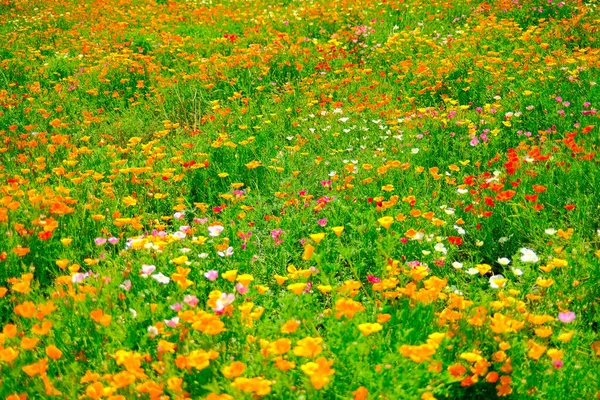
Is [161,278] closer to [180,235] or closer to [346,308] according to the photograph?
[180,235]

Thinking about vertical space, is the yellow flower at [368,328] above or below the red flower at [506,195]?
above

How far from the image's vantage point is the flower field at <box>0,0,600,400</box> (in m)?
2.07

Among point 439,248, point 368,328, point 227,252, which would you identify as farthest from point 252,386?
point 439,248

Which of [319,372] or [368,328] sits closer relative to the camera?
[319,372]

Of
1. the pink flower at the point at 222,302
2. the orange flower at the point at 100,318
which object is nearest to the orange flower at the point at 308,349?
the pink flower at the point at 222,302

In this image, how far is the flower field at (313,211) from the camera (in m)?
2.07

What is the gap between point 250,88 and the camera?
607 cm

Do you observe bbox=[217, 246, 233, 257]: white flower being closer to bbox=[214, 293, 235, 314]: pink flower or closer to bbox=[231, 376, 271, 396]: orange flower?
bbox=[214, 293, 235, 314]: pink flower

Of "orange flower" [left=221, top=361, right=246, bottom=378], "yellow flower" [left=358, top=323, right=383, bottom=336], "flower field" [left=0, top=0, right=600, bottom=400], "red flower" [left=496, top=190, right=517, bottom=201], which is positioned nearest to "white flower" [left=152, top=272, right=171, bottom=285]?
"flower field" [left=0, top=0, right=600, bottom=400]

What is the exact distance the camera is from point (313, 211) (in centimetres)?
362

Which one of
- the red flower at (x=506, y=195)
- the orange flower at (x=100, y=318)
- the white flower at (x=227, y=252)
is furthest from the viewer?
the red flower at (x=506, y=195)

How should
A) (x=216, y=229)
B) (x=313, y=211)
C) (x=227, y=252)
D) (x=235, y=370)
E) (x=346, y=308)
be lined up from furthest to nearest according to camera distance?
(x=313, y=211)
(x=216, y=229)
(x=227, y=252)
(x=346, y=308)
(x=235, y=370)

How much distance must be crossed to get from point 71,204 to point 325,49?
4493mm

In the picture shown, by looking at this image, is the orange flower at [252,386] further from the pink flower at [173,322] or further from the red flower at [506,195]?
the red flower at [506,195]
